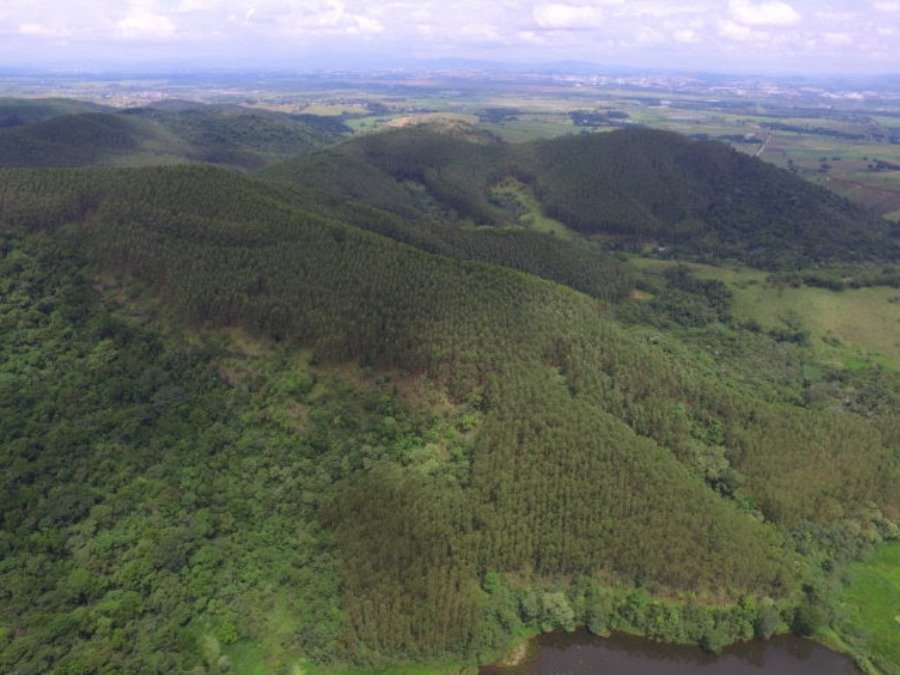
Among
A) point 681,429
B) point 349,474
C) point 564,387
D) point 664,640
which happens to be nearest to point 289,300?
point 349,474

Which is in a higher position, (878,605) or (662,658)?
(878,605)

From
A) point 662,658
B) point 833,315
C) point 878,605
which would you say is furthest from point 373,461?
point 833,315

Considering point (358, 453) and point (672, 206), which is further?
point (672, 206)

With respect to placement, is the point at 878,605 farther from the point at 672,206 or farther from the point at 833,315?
the point at 672,206

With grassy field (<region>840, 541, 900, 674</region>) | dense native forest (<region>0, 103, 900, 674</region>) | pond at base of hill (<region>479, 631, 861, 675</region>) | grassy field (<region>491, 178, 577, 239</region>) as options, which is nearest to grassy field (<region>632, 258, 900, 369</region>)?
dense native forest (<region>0, 103, 900, 674</region>)

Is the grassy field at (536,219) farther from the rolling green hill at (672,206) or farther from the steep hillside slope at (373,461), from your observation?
the steep hillside slope at (373,461)

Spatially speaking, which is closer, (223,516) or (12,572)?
(12,572)

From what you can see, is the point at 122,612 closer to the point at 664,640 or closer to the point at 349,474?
the point at 349,474
